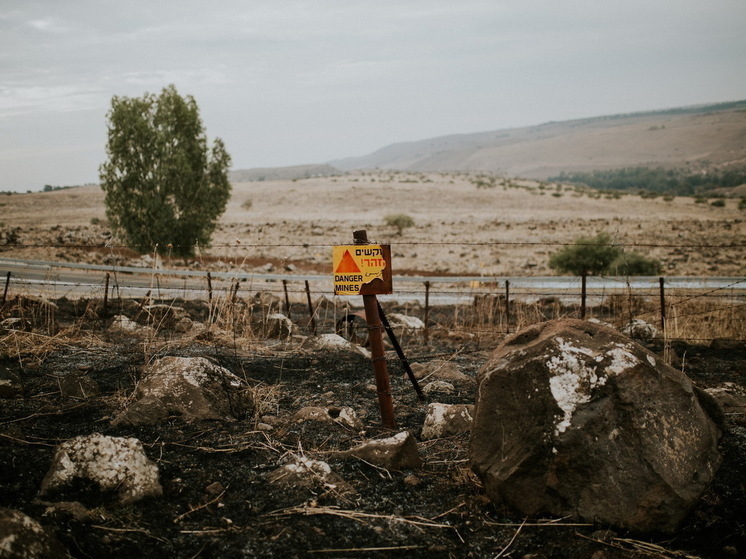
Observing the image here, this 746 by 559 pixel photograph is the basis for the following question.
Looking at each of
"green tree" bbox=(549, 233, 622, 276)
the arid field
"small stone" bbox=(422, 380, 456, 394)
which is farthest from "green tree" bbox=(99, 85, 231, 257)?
"small stone" bbox=(422, 380, 456, 394)

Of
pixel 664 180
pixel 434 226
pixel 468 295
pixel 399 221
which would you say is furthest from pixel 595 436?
pixel 664 180

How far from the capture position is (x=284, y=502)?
3775 mm

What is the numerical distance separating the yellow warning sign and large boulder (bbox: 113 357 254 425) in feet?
4.91

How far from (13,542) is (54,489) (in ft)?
3.23

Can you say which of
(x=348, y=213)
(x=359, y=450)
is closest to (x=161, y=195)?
(x=359, y=450)

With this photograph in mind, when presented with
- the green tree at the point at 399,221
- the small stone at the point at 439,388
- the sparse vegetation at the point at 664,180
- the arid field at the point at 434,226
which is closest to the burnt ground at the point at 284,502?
the small stone at the point at 439,388

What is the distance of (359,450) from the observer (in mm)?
4438

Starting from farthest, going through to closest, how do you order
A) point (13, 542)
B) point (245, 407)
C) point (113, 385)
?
1. point (113, 385)
2. point (245, 407)
3. point (13, 542)

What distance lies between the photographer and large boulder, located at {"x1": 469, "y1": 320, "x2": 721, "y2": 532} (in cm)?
354

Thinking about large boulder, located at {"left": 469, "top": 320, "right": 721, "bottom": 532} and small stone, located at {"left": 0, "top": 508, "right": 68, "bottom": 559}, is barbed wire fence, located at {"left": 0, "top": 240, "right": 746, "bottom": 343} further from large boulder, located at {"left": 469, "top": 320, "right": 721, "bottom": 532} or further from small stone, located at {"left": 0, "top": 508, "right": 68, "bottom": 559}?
small stone, located at {"left": 0, "top": 508, "right": 68, "bottom": 559}

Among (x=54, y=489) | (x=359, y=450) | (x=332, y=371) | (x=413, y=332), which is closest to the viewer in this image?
(x=54, y=489)

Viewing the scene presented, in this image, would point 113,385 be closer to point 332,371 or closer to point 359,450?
point 332,371

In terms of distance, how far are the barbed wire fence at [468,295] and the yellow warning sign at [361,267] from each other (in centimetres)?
102

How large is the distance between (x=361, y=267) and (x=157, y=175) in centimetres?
2038
